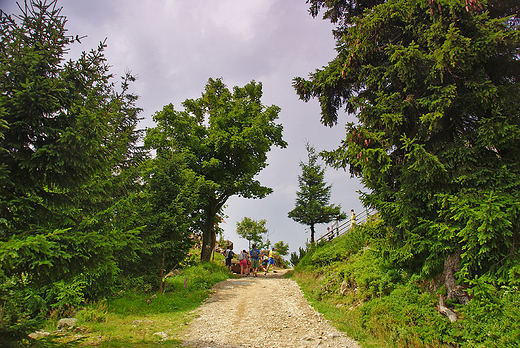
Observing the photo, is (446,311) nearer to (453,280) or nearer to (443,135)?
(453,280)

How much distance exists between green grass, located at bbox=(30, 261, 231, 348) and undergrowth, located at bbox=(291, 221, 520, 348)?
4562 millimetres

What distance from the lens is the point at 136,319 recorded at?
25.7 feet

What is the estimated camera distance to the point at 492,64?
23.0ft

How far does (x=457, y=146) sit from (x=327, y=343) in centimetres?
555

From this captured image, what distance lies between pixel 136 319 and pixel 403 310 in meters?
7.15

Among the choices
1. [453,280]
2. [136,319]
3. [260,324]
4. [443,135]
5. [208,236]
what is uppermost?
[443,135]

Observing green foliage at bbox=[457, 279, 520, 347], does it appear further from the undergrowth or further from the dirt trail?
the dirt trail

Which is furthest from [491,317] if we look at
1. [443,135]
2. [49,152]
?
[49,152]

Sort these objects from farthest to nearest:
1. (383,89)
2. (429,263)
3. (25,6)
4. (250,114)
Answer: (250,114), (383,89), (429,263), (25,6)

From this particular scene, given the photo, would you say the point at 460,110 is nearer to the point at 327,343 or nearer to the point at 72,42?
the point at 327,343

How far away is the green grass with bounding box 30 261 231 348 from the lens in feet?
19.3

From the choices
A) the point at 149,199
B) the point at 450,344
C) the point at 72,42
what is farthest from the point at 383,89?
the point at 149,199

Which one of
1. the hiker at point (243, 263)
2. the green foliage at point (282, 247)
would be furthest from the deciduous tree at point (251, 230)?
the hiker at point (243, 263)

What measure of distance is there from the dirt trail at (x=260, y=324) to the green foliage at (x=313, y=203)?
17.8m
